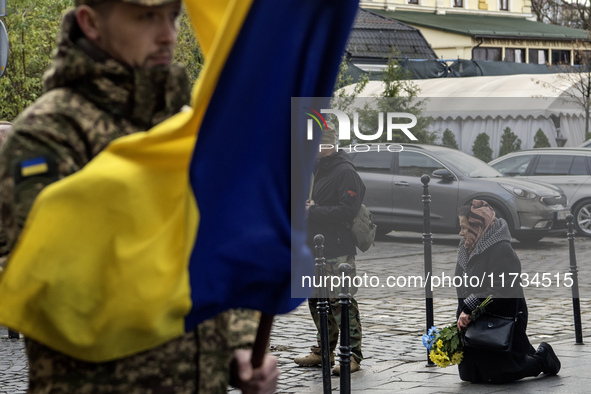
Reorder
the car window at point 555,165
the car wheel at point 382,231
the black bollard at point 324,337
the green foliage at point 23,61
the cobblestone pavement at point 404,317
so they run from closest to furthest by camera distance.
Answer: the black bollard at point 324,337 < the cobblestone pavement at point 404,317 < the car wheel at point 382,231 < the green foliage at point 23,61 < the car window at point 555,165

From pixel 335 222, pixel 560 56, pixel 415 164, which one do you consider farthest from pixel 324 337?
pixel 560 56

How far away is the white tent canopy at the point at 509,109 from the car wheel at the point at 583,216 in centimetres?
754

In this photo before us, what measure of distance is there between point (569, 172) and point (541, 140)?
8.16 metres

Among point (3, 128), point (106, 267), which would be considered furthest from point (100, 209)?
point (3, 128)

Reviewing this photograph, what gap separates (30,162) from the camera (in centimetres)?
222

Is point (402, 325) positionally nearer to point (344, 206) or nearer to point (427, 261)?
point (427, 261)

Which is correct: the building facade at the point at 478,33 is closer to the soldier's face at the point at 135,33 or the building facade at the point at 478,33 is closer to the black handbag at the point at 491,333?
the black handbag at the point at 491,333

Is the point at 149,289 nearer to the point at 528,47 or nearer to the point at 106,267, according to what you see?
the point at 106,267

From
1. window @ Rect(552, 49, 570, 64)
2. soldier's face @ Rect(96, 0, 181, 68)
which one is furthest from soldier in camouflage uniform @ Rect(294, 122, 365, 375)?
window @ Rect(552, 49, 570, 64)

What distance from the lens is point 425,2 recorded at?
182 feet

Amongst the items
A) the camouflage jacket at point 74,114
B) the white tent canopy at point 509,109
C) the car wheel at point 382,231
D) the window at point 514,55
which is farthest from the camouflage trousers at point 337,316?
the window at point 514,55

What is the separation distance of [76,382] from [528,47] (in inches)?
2057

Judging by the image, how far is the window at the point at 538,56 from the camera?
174 feet

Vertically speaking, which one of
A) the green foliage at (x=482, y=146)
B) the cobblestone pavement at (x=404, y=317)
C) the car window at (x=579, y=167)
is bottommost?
the cobblestone pavement at (x=404, y=317)
